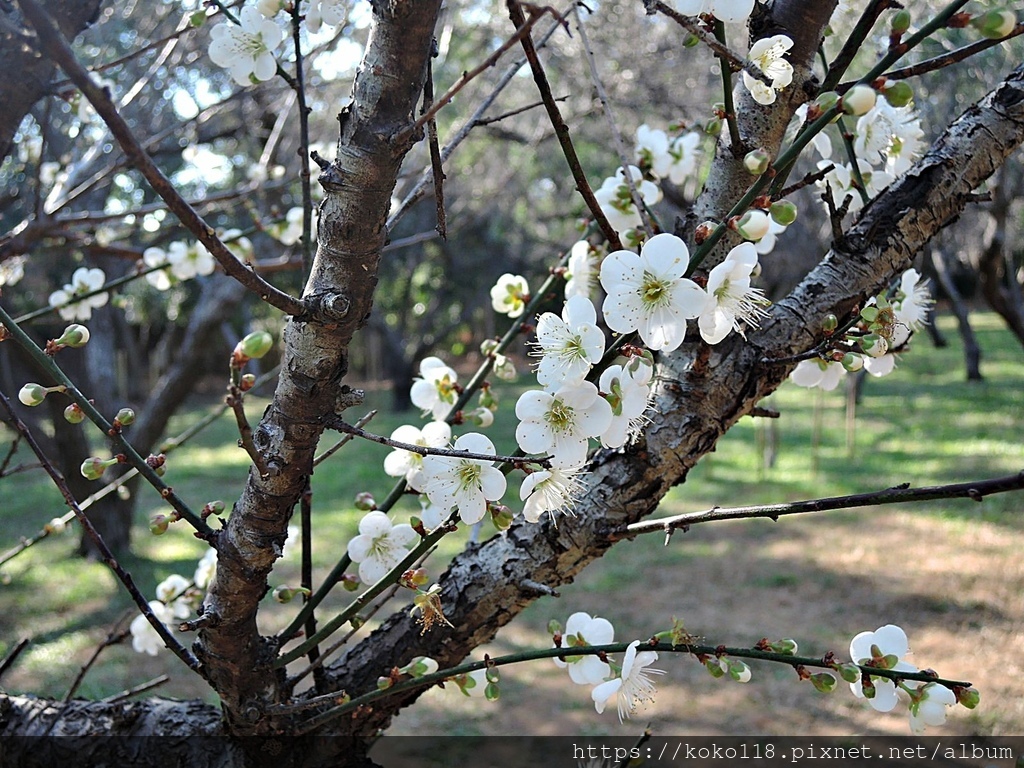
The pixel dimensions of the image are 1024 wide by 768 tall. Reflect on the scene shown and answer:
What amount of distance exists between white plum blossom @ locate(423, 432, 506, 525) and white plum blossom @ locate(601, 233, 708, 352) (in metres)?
0.17

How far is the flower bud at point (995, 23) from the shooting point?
55 cm

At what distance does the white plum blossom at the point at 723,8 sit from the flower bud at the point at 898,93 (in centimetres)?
14

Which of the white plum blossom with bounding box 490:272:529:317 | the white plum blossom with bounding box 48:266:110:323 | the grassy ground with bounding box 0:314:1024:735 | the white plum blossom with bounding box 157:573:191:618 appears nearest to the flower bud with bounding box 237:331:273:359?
the white plum blossom with bounding box 490:272:529:317

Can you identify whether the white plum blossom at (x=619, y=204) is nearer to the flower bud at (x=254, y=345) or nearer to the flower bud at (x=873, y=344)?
the flower bud at (x=873, y=344)

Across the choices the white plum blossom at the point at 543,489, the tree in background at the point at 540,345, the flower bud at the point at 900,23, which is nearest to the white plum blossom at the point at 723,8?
the tree in background at the point at 540,345

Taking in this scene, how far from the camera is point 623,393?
643mm

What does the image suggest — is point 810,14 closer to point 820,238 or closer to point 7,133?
point 7,133

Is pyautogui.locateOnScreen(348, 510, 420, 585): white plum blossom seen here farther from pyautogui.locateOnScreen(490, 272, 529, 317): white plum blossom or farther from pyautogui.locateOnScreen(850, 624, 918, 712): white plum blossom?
pyautogui.locateOnScreen(850, 624, 918, 712): white plum blossom

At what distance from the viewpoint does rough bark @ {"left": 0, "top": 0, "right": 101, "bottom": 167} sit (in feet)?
3.51

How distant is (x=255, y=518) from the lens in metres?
0.75

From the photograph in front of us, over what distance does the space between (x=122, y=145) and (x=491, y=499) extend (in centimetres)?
43

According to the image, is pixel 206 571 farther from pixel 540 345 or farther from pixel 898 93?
pixel 898 93

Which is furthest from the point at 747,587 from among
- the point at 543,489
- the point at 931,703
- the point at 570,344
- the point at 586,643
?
the point at 570,344

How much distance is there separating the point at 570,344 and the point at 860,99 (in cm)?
26
